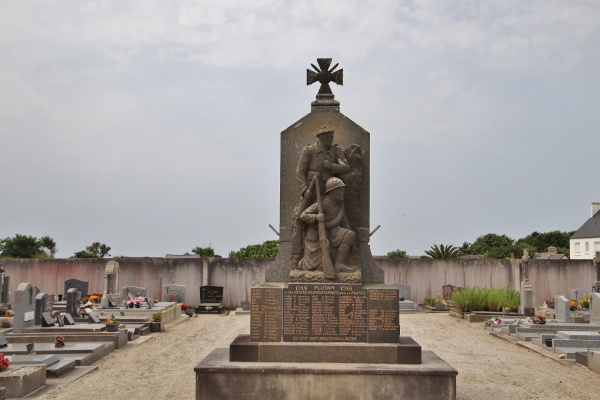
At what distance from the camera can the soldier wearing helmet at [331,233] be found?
855 cm

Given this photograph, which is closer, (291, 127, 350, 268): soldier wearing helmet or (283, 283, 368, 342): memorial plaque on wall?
(283, 283, 368, 342): memorial plaque on wall

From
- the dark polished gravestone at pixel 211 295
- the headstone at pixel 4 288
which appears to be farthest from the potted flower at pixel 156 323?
the headstone at pixel 4 288

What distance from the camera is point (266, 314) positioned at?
8320 mm

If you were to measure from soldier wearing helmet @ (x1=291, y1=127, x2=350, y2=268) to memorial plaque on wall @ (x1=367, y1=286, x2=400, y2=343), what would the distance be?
1182 millimetres

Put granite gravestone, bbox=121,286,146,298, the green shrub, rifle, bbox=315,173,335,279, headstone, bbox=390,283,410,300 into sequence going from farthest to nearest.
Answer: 1. headstone, bbox=390,283,410,300
2. granite gravestone, bbox=121,286,146,298
3. the green shrub
4. rifle, bbox=315,173,335,279

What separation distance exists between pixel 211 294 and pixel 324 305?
18097mm

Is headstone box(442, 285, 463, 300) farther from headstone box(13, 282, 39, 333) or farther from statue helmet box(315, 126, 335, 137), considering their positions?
statue helmet box(315, 126, 335, 137)

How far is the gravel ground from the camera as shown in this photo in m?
9.76

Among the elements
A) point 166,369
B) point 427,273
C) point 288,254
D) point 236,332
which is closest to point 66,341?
point 166,369

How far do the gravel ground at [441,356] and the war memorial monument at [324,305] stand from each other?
70.2 inches

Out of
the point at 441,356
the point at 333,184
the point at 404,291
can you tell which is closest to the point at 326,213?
the point at 333,184

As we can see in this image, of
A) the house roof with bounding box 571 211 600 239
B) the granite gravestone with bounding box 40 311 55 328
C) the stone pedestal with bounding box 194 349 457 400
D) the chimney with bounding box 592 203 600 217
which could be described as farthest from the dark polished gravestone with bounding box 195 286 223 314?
the chimney with bounding box 592 203 600 217

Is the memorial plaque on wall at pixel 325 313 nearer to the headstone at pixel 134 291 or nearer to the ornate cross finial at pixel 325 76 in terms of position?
the ornate cross finial at pixel 325 76

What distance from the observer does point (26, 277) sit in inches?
1073
